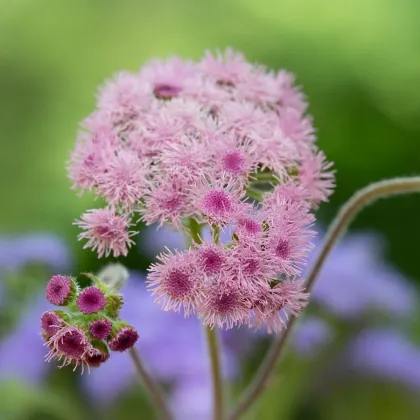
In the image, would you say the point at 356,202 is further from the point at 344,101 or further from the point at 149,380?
the point at 344,101

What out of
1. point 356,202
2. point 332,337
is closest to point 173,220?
point 356,202

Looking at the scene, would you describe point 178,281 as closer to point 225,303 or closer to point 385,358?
point 225,303

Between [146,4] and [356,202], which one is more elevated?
[146,4]

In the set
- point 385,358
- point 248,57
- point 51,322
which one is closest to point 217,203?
point 51,322

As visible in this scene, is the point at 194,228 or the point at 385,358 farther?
the point at 385,358

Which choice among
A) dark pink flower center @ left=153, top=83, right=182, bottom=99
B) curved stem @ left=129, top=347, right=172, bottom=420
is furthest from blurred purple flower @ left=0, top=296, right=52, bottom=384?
dark pink flower center @ left=153, top=83, right=182, bottom=99

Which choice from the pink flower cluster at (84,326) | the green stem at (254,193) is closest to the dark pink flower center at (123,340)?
the pink flower cluster at (84,326)
